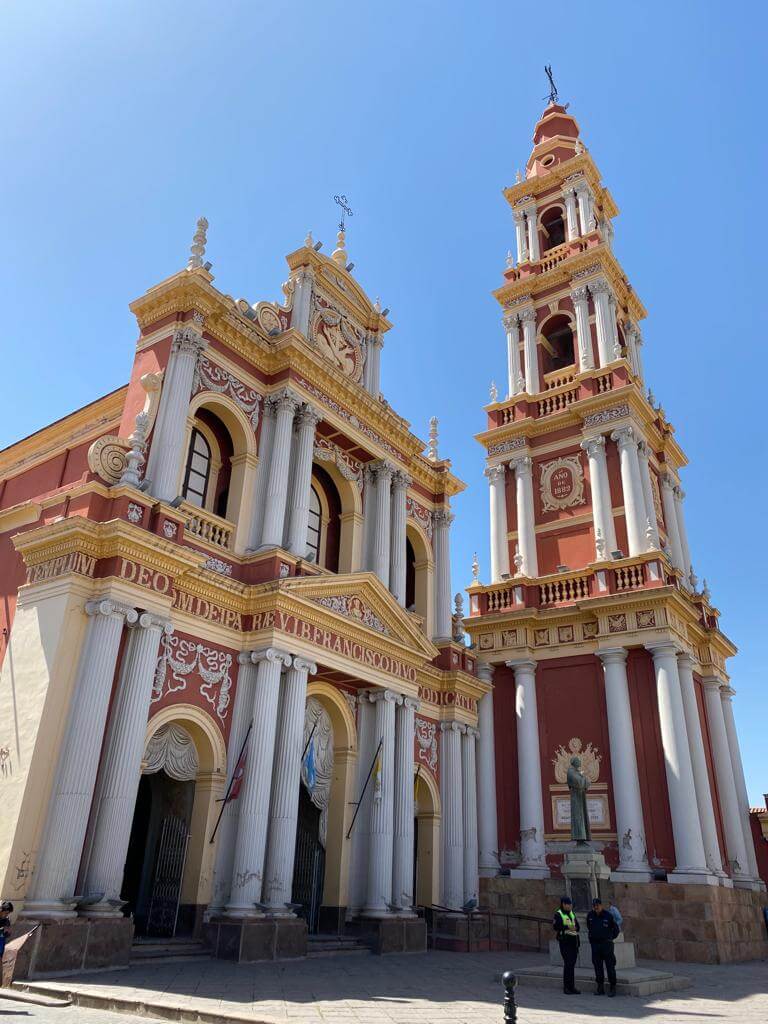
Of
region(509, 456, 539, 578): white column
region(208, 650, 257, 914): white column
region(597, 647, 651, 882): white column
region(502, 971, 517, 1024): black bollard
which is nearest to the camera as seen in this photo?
region(502, 971, 517, 1024): black bollard

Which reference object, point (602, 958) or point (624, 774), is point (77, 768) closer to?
point (602, 958)

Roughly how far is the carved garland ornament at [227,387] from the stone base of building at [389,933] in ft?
34.9

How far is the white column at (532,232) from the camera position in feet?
96.3

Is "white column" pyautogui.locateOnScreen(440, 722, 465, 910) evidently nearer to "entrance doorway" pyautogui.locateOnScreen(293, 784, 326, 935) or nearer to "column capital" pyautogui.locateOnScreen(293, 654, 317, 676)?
"entrance doorway" pyautogui.locateOnScreen(293, 784, 326, 935)

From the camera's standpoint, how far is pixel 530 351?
2764cm

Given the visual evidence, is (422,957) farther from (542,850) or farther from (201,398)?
(201,398)

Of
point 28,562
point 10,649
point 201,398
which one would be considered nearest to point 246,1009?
point 10,649

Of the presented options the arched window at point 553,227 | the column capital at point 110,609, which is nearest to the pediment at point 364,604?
the column capital at point 110,609

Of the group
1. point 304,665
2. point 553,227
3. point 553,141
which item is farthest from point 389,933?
point 553,141

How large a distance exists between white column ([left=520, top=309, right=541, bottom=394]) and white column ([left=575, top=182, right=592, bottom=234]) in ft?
11.4

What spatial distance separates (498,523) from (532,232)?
11.8m

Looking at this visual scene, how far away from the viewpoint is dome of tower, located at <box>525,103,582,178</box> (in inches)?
1241

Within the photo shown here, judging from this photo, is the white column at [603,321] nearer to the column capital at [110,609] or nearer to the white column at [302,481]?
the white column at [302,481]

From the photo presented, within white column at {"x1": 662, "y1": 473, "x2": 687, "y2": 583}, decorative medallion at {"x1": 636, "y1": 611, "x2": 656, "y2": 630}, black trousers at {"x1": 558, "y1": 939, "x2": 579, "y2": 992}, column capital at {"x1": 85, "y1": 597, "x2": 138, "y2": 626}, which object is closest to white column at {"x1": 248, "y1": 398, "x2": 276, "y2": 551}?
column capital at {"x1": 85, "y1": 597, "x2": 138, "y2": 626}
